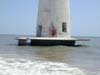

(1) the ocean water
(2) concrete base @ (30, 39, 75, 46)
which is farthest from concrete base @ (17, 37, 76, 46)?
(1) the ocean water

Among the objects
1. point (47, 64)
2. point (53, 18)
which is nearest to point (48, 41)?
point (53, 18)

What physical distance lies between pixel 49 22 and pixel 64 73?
2112 cm

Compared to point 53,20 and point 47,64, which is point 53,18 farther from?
point 47,64

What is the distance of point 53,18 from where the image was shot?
31125mm

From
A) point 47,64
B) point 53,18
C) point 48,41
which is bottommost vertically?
point 48,41

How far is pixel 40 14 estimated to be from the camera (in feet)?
104

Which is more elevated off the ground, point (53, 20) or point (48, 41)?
point (53, 20)

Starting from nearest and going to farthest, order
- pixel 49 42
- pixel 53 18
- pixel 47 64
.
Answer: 1. pixel 47 64
2. pixel 49 42
3. pixel 53 18

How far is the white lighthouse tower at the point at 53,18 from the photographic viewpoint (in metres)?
31.1

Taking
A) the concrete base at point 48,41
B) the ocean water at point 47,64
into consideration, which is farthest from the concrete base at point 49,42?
the ocean water at point 47,64

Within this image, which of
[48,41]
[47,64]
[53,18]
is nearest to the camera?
[47,64]

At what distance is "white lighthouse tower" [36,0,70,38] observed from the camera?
3112 cm

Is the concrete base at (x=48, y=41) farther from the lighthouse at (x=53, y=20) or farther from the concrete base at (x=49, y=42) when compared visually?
the lighthouse at (x=53, y=20)

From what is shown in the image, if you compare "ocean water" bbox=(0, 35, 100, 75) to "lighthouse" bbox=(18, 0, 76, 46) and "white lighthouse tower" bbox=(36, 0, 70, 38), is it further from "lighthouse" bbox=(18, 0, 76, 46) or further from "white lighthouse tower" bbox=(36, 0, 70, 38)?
"white lighthouse tower" bbox=(36, 0, 70, 38)
